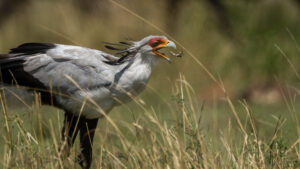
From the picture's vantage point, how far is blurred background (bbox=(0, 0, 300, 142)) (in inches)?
321

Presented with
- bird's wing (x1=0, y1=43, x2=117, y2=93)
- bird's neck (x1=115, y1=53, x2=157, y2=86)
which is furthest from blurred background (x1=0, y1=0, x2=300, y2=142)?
bird's neck (x1=115, y1=53, x2=157, y2=86)

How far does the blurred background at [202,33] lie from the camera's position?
8148mm

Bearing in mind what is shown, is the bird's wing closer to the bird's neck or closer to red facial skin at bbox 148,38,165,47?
the bird's neck

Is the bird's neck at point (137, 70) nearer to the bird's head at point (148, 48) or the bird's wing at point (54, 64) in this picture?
the bird's head at point (148, 48)

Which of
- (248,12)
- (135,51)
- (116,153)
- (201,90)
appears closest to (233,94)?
(201,90)

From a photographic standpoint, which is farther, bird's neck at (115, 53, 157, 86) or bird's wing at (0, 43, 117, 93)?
bird's wing at (0, 43, 117, 93)

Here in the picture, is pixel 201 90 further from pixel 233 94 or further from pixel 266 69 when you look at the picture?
pixel 266 69

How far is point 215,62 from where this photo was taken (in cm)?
870

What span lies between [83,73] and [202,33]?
215 inches

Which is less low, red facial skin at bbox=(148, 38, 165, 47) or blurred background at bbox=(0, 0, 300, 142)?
red facial skin at bbox=(148, 38, 165, 47)

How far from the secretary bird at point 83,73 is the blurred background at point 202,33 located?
10.6 feet

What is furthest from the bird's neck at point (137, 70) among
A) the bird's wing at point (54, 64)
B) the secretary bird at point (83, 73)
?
the bird's wing at point (54, 64)

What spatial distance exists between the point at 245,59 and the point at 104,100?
5.24 m

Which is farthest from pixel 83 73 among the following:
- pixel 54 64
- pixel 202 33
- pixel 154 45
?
pixel 202 33
